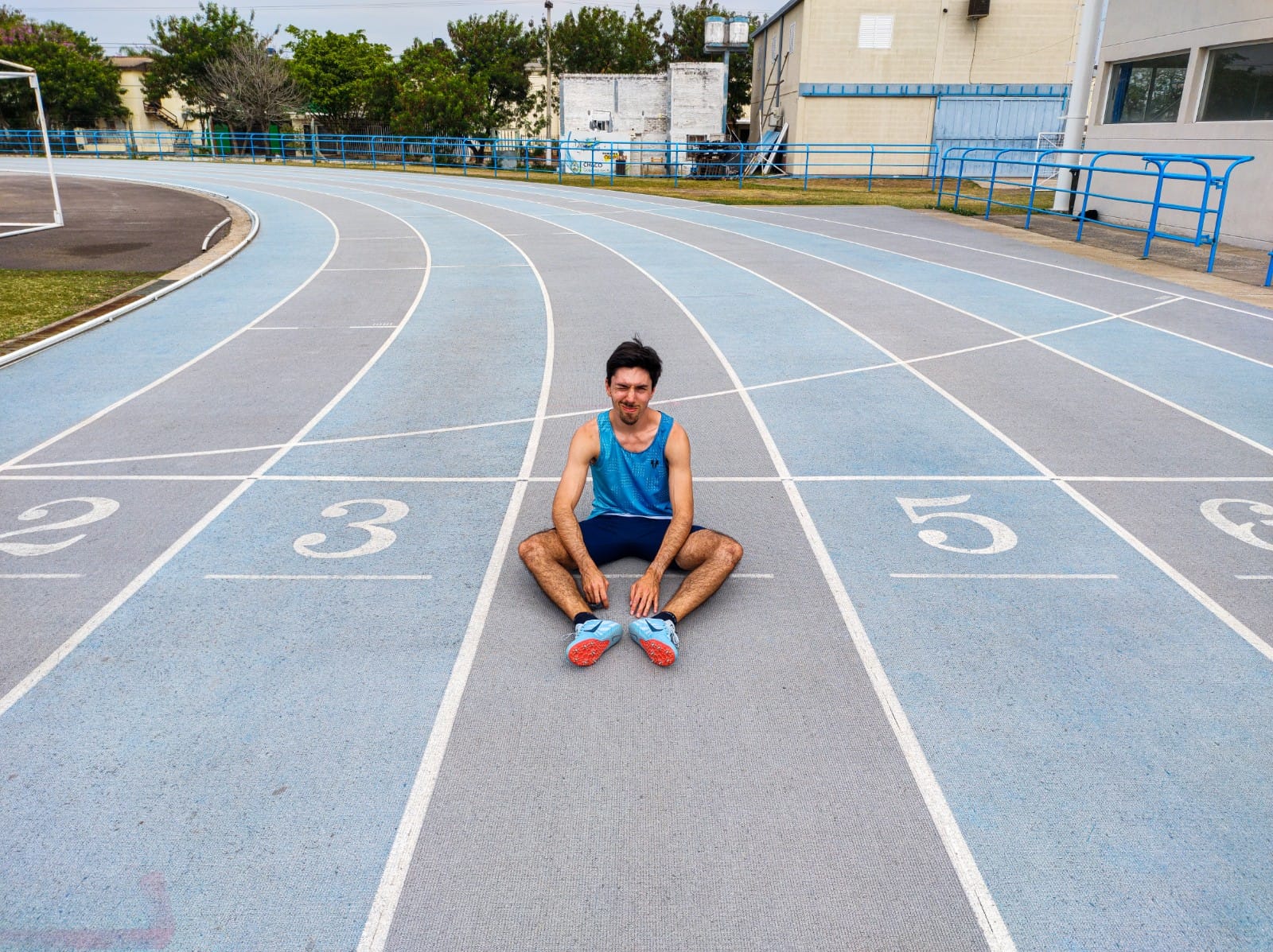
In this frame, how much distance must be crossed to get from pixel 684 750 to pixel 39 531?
4251mm

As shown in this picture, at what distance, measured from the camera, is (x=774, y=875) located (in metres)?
3.04

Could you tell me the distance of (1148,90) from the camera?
20016 millimetres

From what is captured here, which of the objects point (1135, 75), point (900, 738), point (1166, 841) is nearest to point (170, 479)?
point (900, 738)

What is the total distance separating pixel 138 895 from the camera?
9.64ft

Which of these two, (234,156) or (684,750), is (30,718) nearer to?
(684,750)

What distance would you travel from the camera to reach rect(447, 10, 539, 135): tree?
187 feet

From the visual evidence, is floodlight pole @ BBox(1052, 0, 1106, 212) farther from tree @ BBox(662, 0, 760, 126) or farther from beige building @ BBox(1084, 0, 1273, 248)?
tree @ BBox(662, 0, 760, 126)

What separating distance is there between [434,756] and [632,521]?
177 cm

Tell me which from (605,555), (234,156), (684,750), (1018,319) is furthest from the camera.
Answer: (234,156)

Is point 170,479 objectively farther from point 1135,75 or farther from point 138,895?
point 1135,75

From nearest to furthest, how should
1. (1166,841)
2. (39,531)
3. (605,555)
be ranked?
(1166,841) → (605,555) → (39,531)

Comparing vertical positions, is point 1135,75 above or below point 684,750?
above

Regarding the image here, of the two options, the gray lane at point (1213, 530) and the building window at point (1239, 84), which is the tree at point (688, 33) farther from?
the gray lane at point (1213, 530)

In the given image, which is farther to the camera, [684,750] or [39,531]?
[39,531]
